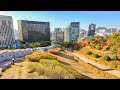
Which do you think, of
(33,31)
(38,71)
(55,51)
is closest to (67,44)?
(55,51)

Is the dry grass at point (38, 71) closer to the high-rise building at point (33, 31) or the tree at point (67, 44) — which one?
the high-rise building at point (33, 31)

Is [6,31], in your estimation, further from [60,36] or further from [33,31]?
[60,36]

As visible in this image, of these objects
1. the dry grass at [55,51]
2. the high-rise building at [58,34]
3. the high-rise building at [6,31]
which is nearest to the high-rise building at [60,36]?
the high-rise building at [58,34]

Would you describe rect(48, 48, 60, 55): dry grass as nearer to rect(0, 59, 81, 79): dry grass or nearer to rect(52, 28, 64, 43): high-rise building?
rect(52, 28, 64, 43): high-rise building

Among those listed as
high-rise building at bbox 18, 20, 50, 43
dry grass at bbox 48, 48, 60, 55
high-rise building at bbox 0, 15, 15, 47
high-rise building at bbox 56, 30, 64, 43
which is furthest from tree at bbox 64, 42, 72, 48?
high-rise building at bbox 0, 15, 15, 47

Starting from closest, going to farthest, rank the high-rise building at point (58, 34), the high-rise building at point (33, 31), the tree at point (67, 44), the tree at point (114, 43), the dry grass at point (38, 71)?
the dry grass at point (38, 71) < the high-rise building at point (33, 31) < the high-rise building at point (58, 34) < the tree at point (67, 44) < the tree at point (114, 43)
